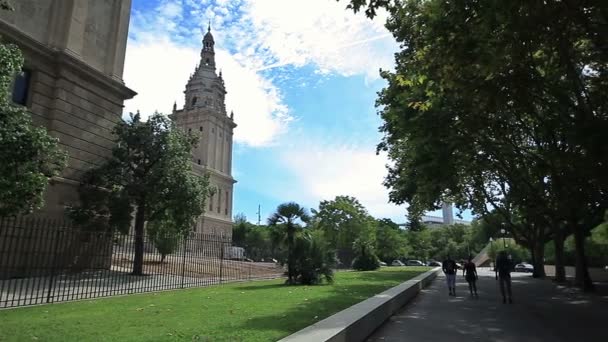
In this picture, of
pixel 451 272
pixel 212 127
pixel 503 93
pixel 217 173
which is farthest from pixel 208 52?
A: pixel 503 93

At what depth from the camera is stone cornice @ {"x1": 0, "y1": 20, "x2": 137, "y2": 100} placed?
64.4ft

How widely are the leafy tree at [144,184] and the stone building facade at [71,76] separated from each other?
1.04 m

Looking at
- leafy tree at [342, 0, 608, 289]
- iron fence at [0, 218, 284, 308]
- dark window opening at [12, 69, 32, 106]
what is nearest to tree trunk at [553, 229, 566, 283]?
leafy tree at [342, 0, 608, 289]

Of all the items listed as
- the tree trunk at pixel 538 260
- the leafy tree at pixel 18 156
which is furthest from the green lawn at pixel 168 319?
the tree trunk at pixel 538 260

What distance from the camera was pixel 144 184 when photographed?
22.6 meters

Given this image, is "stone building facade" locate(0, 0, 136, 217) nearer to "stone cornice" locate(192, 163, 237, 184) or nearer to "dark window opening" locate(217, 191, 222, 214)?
"stone cornice" locate(192, 163, 237, 184)

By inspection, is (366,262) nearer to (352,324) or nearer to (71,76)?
(71,76)

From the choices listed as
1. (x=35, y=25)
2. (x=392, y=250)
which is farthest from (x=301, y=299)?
(x=392, y=250)

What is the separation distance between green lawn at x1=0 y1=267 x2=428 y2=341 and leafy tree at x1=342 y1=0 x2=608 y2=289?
233 inches

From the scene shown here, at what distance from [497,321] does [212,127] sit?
83587mm

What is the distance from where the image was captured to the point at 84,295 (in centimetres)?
1356

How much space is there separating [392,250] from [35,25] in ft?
201

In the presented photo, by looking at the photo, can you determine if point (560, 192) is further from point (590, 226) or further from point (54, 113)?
point (54, 113)

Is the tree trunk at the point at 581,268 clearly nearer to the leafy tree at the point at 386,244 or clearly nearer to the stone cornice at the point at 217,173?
the leafy tree at the point at 386,244
